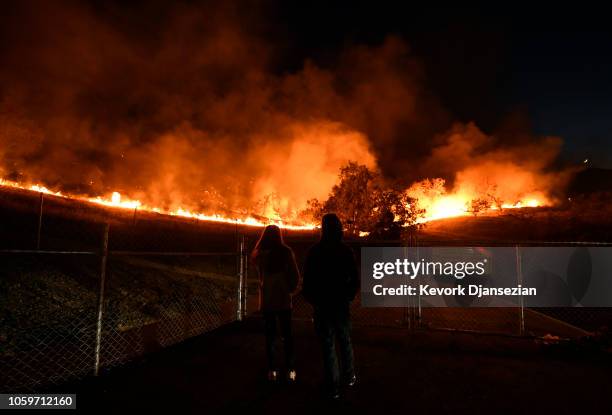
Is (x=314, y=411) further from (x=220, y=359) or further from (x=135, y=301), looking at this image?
(x=135, y=301)

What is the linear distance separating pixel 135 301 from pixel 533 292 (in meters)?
14.9

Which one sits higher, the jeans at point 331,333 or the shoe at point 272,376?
the jeans at point 331,333

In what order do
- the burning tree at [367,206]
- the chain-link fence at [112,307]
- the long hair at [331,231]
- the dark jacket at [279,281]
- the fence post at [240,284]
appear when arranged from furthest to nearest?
1. the burning tree at [367,206]
2. the fence post at [240,284]
3. the chain-link fence at [112,307]
4. the dark jacket at [279,281]
5. the long hair at [331,231]

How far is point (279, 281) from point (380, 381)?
2027 millimetres

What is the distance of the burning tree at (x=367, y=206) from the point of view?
19875 mm

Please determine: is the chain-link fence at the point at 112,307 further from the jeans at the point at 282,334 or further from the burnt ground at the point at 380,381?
the jeans at the point at 282,334

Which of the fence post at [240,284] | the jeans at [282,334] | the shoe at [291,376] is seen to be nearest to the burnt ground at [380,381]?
the shoe at [291,376]

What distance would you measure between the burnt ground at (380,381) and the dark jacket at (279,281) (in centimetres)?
111

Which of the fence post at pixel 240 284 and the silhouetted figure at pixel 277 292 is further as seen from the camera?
the fence post at pixel 240 284

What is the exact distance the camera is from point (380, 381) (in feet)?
18.0

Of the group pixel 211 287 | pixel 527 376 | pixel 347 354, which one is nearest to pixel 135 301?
pixel 211 287

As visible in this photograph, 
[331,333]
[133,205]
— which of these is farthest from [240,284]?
[133,205]

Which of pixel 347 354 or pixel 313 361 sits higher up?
pixel 347 354

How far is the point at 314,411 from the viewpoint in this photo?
448cm
